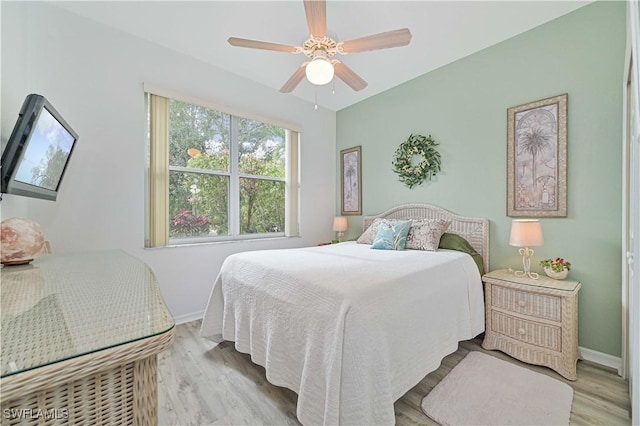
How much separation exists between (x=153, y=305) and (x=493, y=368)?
2.38 meters

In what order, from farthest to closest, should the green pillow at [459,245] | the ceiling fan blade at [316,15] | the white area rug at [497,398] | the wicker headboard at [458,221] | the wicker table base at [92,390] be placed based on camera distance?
the wicker headboard at [458,221] < the green pillow at [459,245] < the ceiling fan blade at [316,15] < the white area rug at [497,398] < the wicker table base at [92,390]

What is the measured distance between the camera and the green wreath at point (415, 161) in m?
3.22

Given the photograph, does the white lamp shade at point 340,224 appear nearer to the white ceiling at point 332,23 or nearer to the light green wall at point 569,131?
the light green wall at point 569,131

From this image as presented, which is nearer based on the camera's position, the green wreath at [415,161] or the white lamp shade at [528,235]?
the white lamp shade at [528,235]

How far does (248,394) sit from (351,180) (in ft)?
10.6

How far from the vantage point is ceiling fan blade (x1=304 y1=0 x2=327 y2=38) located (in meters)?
1.62

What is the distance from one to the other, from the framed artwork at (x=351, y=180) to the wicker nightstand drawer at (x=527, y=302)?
2233 mm

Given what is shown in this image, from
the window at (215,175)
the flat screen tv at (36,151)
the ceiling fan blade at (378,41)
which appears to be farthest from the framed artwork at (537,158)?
the flat screen tv at (36,151)

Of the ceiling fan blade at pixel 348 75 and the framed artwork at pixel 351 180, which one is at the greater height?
the ceiling fan blade at pixel 348 75

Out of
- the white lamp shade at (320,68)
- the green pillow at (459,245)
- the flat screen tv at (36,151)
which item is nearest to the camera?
the flat screen tv at (36,151)

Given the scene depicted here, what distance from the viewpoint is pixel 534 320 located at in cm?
204

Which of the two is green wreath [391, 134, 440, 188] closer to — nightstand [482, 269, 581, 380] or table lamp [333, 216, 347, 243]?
table lamp [333, 216, 347, 243]

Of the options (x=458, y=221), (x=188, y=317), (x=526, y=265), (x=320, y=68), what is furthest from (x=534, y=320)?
(x=188, y=317)

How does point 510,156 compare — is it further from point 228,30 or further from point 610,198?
point 228,30
